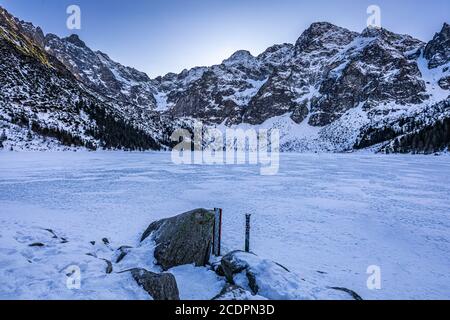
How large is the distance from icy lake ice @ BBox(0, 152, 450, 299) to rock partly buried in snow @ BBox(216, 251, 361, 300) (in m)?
0.72

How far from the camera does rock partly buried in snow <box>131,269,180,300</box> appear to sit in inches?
260

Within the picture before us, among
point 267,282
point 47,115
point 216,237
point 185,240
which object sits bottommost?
point 267,282

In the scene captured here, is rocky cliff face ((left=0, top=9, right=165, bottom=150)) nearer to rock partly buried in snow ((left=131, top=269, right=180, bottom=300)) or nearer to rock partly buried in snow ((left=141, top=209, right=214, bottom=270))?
rock partly buried in snow ((left=141, top=209, right=214, bottom=270))

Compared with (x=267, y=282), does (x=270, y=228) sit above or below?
below

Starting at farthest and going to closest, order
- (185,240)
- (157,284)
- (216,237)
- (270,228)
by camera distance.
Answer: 1. (270,228)
2. (216,237)
3. (185,240)
4. (157,284)

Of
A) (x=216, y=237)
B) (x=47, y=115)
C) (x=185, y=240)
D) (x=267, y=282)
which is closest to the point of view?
(x=267, y=282)

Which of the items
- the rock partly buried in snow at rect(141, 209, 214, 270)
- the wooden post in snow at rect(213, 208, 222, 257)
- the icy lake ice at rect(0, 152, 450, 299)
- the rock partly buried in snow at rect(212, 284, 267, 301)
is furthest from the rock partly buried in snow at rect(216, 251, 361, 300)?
the wooden post in snow at rect(213, 208, 222, 257)

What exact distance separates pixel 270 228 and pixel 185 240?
5.02 meters

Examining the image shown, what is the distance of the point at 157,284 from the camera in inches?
265

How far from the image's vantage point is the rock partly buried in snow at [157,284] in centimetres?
660

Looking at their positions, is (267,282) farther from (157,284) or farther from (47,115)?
(47,115)

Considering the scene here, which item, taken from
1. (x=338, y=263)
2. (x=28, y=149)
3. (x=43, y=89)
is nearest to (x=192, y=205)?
(x=338, y=263)

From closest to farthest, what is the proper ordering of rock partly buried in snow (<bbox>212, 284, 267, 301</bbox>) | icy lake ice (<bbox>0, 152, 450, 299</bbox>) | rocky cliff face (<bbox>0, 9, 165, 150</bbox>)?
rock partly buried in snow (<bbox>212, 284, 267, 301</bbox>)
icy lake ice (<bbox>0, 152, 450, 299</bbox>)
rocky cliff face (<bbox>0, 9, 165, 150</bbox>)

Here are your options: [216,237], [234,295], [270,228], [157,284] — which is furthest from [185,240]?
[270,228]
